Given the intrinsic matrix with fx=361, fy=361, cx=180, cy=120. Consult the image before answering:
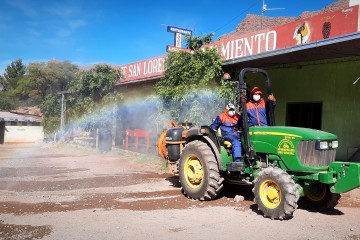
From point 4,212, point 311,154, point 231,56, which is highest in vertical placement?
point 231,56

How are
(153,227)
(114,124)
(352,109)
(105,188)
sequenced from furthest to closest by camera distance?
(114,124), (352,109), (105,188), (153,227)

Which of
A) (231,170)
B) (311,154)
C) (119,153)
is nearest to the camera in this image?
(311,154)

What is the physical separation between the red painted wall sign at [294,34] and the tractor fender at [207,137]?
394 centimetres

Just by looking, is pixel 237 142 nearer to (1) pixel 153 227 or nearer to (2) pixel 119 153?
(1) pixel 153 227

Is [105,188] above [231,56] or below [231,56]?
below

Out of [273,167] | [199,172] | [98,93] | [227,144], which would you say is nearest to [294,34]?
[227,144]

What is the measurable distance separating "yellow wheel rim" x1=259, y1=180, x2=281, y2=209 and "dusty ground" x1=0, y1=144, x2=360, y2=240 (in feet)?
0.89

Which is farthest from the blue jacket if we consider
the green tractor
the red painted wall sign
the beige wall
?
the beige wall

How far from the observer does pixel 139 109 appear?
61.1 ft

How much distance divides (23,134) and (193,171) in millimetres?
28163

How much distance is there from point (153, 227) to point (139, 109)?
1379 cm

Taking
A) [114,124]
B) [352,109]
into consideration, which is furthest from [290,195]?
[114,124]

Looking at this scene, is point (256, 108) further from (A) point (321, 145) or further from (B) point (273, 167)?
(A) point (321, 145)

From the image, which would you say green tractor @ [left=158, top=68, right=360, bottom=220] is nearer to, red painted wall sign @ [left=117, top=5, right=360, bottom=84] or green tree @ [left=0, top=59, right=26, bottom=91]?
red painted wall sign @ [left=117, top=5, right=360, bottom=84]
